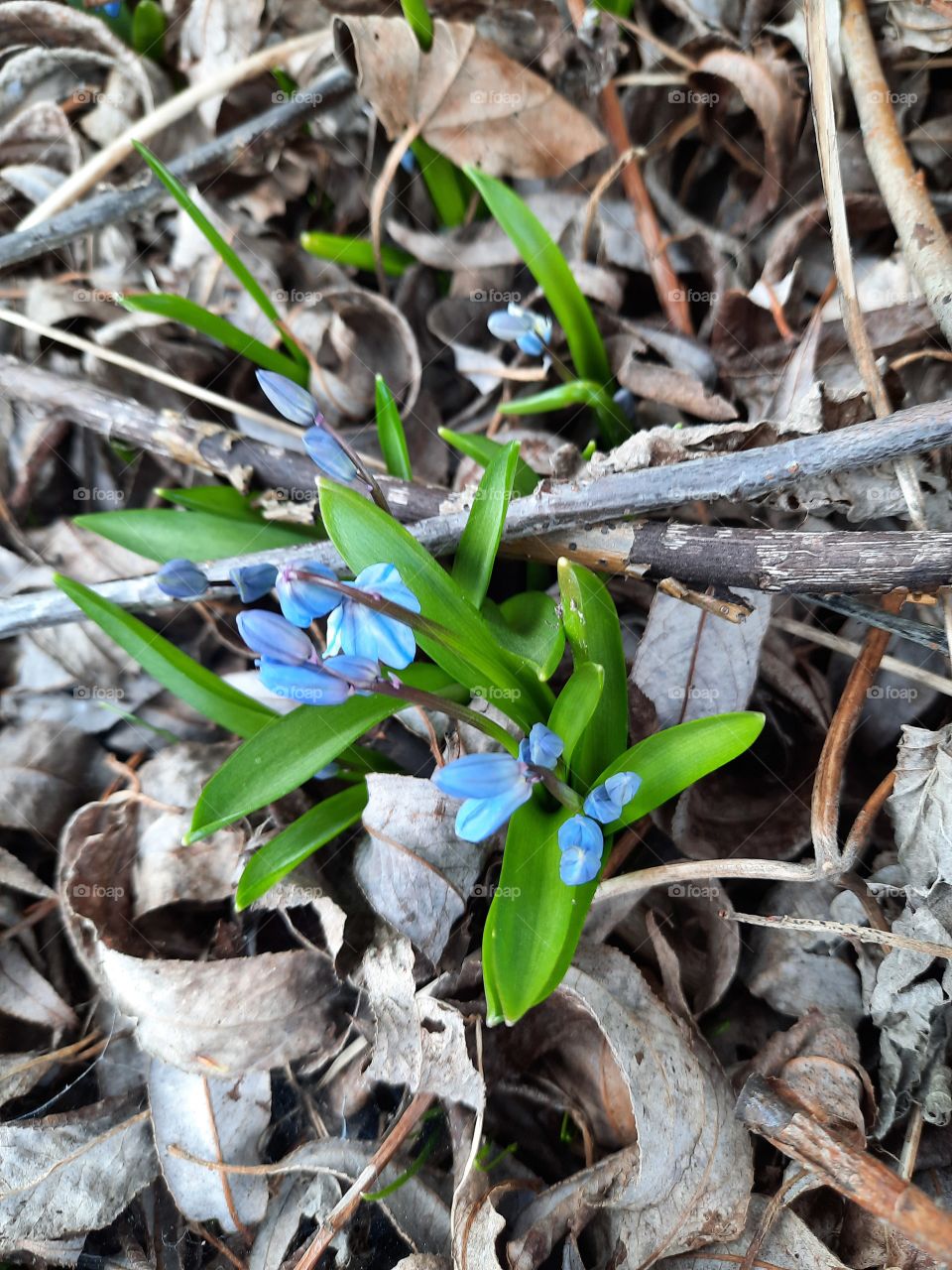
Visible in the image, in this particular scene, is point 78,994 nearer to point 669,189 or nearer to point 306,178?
point 306,178

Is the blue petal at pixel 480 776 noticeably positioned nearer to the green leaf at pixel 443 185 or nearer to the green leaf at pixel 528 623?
the green leaf at pixel 528 623

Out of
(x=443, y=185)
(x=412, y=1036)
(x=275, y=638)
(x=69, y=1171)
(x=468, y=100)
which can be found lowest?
(x=69, y=1171)

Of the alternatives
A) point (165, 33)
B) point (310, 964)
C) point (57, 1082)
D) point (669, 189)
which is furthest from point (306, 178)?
point (57, 1082)

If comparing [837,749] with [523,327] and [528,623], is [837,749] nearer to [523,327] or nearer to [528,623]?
[528,623]

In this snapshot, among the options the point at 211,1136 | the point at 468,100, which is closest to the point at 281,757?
the point at 211,1136

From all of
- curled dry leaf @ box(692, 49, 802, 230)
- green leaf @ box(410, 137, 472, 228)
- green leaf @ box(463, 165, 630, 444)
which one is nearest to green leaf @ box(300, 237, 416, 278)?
green leaf @ box(410, 137, 472, 228)

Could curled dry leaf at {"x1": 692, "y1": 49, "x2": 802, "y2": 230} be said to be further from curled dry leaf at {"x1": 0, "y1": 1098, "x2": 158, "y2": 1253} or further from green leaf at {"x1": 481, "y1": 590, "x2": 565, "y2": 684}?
curled dry leaf at {"x1": 0, "y1": 1098, "x2": 158, "y2": 1253}
